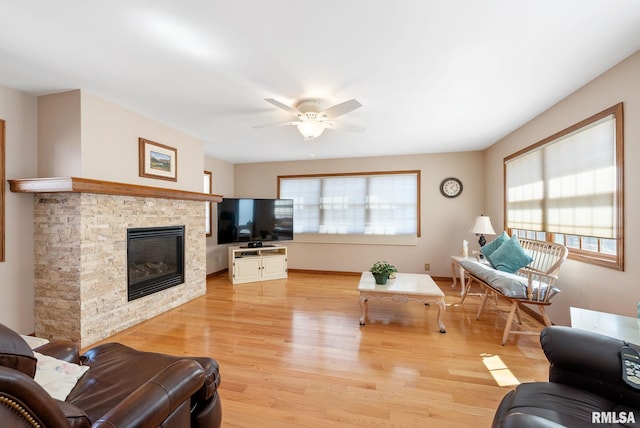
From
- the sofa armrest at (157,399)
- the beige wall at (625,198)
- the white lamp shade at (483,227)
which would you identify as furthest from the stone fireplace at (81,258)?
the white lamp shade at (483,227)

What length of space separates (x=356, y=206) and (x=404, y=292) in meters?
2.58

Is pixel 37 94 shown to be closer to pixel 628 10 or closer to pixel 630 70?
pixel 628 10

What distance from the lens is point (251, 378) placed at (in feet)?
6.31

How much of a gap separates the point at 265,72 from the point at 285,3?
71 cm

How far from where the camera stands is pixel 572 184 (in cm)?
249

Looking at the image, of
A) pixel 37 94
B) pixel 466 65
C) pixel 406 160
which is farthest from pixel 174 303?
pixel 406 160

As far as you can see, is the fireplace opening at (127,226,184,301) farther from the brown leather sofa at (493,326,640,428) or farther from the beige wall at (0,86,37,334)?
the brown leather sofa at (493,326,640,428)

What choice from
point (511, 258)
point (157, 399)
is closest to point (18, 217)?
point (157, 399)

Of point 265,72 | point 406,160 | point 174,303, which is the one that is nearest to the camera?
point 265,72

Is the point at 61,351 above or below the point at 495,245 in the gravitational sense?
below

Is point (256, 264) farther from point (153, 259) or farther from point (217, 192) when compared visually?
point (153, 259)

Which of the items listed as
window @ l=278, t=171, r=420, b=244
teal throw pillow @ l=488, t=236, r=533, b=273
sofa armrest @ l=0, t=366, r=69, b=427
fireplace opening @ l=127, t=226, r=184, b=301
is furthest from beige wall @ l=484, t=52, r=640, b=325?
fireplace opening @ l=127, t=226, r=184, b=301

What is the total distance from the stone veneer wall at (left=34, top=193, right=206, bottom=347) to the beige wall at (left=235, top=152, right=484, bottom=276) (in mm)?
3343

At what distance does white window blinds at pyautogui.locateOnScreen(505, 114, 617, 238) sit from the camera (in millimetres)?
2100
